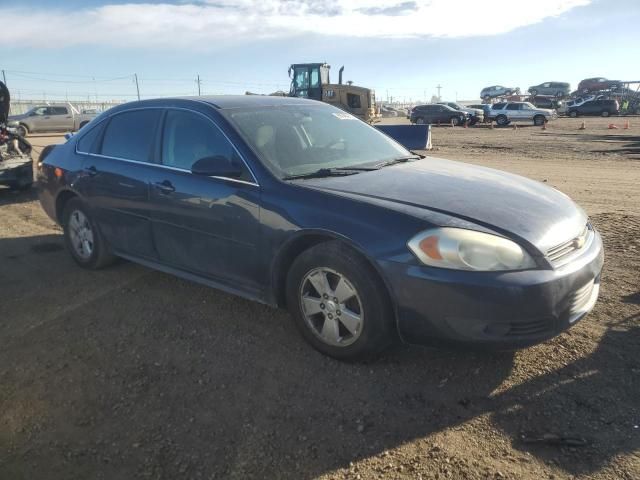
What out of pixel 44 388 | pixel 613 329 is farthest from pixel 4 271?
pixel 613 329

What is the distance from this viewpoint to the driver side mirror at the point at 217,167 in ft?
11.8

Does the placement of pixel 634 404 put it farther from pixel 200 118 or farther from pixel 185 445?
pixel 200 118

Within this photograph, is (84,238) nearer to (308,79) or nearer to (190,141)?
(190,141)

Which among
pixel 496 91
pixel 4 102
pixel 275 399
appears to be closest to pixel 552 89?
pixel 496 91

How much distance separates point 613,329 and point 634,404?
36.6 inches

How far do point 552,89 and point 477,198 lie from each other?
67.8 meters

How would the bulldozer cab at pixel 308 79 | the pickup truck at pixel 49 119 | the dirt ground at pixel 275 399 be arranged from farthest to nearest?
the pickup truck at pixel 49 119 < the bulldozer cab at pixel 308 79 < the dirt ground at pixel 275 399

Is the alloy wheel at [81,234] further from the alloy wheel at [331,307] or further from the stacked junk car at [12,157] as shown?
the stacked junk car at [12,157]

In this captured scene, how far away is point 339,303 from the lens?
319cm

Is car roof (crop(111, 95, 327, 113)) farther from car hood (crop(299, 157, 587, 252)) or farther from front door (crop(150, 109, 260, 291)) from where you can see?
car hood (crop(299, 157, 587, 252))

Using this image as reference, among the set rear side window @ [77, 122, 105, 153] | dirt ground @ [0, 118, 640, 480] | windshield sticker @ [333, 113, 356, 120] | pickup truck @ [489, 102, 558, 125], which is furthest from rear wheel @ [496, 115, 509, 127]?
rear side window @ [77, 122, 105, 153]

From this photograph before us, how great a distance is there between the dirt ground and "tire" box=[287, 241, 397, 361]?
158mm

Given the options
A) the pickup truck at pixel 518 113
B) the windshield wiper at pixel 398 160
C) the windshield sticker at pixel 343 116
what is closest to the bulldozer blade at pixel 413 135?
the windshield sticker at pixel 343 116

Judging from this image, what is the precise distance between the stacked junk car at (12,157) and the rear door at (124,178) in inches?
189
